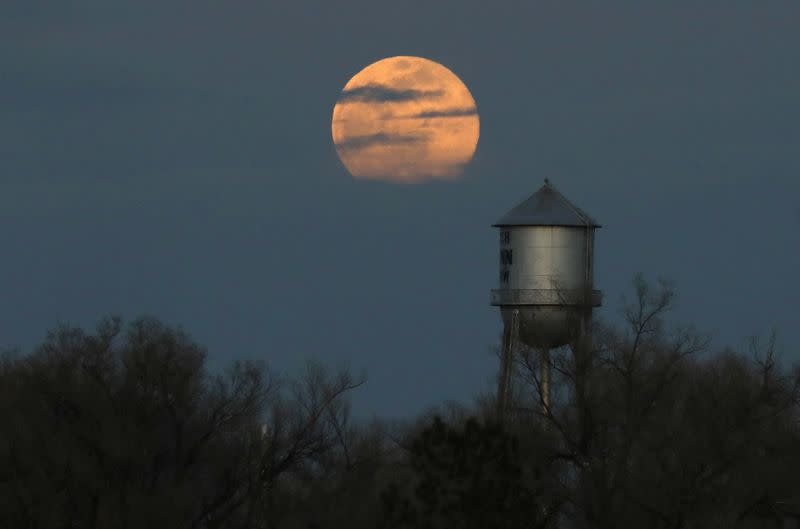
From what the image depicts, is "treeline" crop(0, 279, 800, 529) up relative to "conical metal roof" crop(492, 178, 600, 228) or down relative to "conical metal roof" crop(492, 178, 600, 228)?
down

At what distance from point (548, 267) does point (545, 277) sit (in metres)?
0.26

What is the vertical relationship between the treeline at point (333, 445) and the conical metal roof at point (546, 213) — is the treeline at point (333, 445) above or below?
below

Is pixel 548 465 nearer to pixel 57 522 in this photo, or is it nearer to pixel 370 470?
pixel 370 470

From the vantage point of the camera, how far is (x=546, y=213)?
4638 cm

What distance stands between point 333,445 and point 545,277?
21.9ft

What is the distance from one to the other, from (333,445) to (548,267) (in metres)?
6.88

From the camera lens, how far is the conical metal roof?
151 ft

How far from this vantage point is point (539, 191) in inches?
1854

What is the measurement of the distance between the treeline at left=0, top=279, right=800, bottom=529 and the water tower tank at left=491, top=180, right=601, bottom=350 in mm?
1021

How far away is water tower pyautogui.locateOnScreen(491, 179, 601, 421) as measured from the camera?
4619cm

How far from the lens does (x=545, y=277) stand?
1823 inches

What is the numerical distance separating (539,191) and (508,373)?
15.2ft

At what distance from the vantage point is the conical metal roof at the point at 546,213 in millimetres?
46156

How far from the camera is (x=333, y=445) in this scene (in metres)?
46.2
